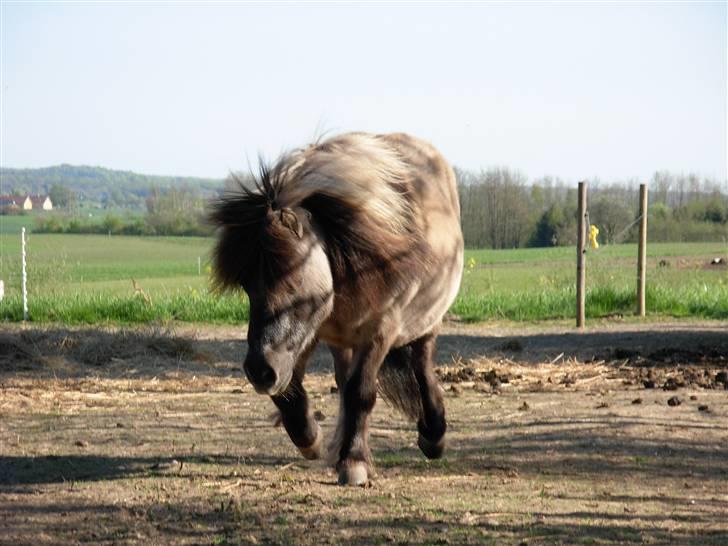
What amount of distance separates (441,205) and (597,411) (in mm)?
2548

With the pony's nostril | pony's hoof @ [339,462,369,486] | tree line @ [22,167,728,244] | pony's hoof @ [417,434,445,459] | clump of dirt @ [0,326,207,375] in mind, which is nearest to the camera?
the pony's nostril

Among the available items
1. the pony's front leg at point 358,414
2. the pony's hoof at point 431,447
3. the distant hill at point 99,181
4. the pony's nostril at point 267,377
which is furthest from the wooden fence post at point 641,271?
the distant hill at point 99,181

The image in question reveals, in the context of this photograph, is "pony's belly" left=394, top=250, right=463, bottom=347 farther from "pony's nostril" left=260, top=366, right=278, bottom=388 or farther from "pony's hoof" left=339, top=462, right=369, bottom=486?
"pony's nostril" left=260, top=366, right=278, bottom=388

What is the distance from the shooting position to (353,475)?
5656mm

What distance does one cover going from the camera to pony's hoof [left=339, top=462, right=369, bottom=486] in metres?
5.65

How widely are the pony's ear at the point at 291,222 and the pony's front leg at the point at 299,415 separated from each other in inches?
35.5

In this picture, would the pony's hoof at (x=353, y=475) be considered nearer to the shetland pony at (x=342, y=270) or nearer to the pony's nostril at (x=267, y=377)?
the shetland pony at (x=342, y=270)

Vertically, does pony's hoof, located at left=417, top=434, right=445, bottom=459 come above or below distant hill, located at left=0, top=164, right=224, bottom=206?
below

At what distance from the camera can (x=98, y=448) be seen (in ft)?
22.2

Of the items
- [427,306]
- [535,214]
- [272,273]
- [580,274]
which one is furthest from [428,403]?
[535,214]

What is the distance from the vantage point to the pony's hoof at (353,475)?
18.5 feet

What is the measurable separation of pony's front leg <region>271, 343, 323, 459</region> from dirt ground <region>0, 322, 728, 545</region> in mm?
159

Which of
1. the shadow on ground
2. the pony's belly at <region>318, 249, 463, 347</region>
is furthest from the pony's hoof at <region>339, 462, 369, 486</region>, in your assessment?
the shadow on ground

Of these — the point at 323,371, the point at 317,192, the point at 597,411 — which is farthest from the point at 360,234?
the point at 323,371
